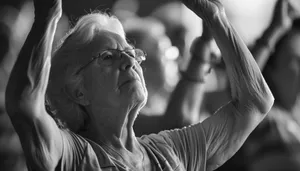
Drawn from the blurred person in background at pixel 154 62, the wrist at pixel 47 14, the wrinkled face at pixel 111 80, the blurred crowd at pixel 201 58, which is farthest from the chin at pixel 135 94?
the blurred person in background at pixel 154 62

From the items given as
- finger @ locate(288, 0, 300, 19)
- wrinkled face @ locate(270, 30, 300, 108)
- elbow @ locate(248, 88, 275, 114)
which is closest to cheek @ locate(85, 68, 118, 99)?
elbow @ locate(248, 88, 275, 114)

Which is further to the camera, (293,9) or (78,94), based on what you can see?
(293,9)

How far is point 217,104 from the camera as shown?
1786 millimetres

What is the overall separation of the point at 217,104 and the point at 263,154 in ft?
0.84

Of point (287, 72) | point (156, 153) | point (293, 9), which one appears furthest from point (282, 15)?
point (156, 153)

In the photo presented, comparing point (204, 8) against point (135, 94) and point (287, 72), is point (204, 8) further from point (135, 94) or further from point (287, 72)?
point (287, 72)

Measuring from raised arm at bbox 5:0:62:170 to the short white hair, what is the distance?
15cm

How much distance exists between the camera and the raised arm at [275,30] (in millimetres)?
1881

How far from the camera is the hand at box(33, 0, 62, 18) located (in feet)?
2.47

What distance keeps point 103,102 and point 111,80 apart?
0.14 ft

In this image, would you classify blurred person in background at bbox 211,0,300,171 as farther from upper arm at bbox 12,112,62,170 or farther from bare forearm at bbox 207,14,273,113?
upper arm at bbox 12,112,62,170

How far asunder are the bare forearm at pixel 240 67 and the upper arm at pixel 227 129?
3 centimetres

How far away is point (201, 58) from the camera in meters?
1.37

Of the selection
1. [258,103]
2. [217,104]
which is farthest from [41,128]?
[217,104]
